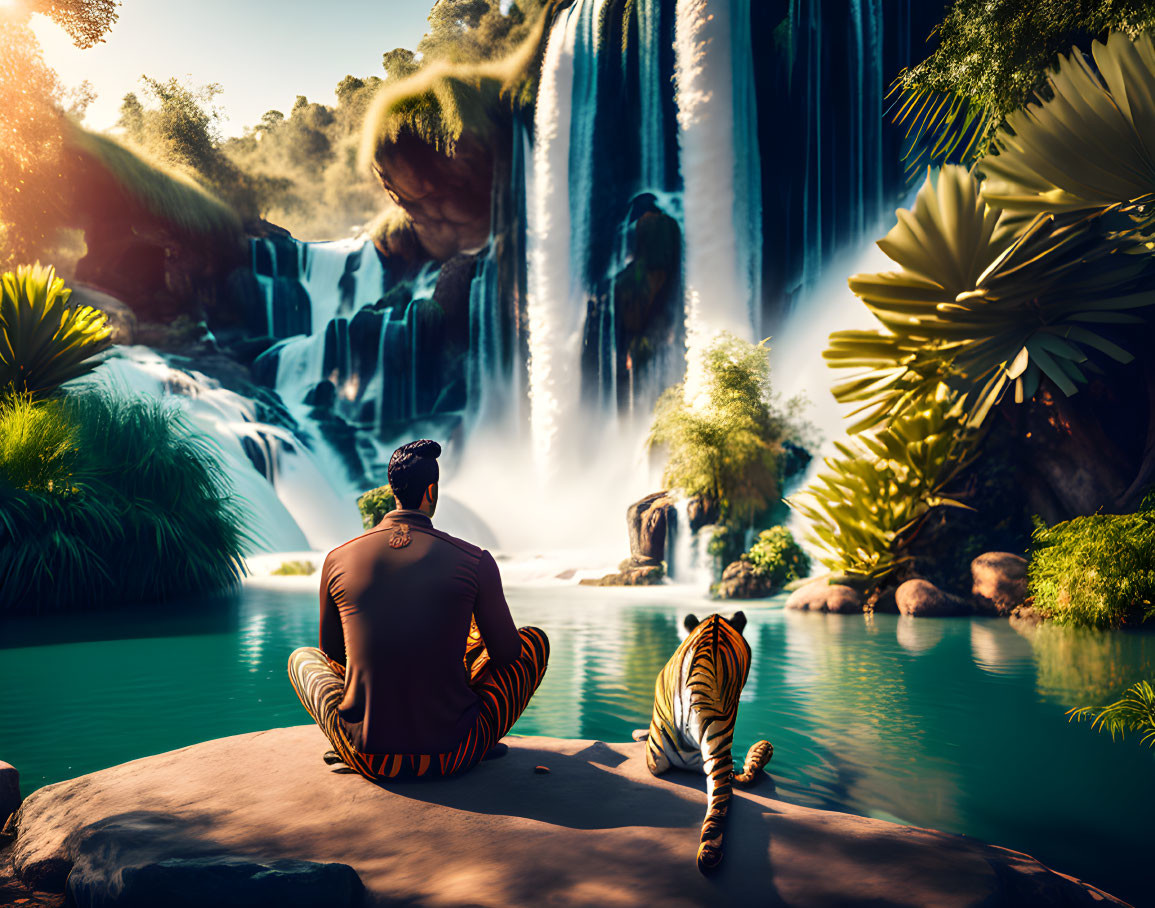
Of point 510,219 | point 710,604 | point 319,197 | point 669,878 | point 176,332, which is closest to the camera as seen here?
point 669,878

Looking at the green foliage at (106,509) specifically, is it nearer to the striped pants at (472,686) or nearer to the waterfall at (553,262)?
the striped pants at (472,686)

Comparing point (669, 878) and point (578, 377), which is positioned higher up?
point (578, 377)

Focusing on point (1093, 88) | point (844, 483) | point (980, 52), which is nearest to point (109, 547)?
point (844, 483)

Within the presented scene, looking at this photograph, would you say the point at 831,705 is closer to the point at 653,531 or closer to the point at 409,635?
the point at 409,635

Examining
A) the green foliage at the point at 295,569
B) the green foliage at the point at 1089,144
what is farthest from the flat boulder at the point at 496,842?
the green foliage at the point at 295,569

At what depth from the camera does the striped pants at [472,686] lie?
255cm

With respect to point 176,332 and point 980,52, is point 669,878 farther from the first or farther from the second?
point 176,332

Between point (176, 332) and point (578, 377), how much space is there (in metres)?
13.9

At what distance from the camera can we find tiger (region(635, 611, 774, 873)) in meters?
2.29

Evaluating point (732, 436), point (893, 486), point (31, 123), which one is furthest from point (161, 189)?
point (893, 486)

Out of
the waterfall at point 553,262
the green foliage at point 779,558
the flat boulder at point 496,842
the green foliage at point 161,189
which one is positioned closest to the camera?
the flat boulder at point 496,842

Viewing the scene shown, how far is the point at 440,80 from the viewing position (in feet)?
78.3

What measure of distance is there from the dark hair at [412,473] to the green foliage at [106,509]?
8305 millimetres

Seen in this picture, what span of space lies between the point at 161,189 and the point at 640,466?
17.7 meters
